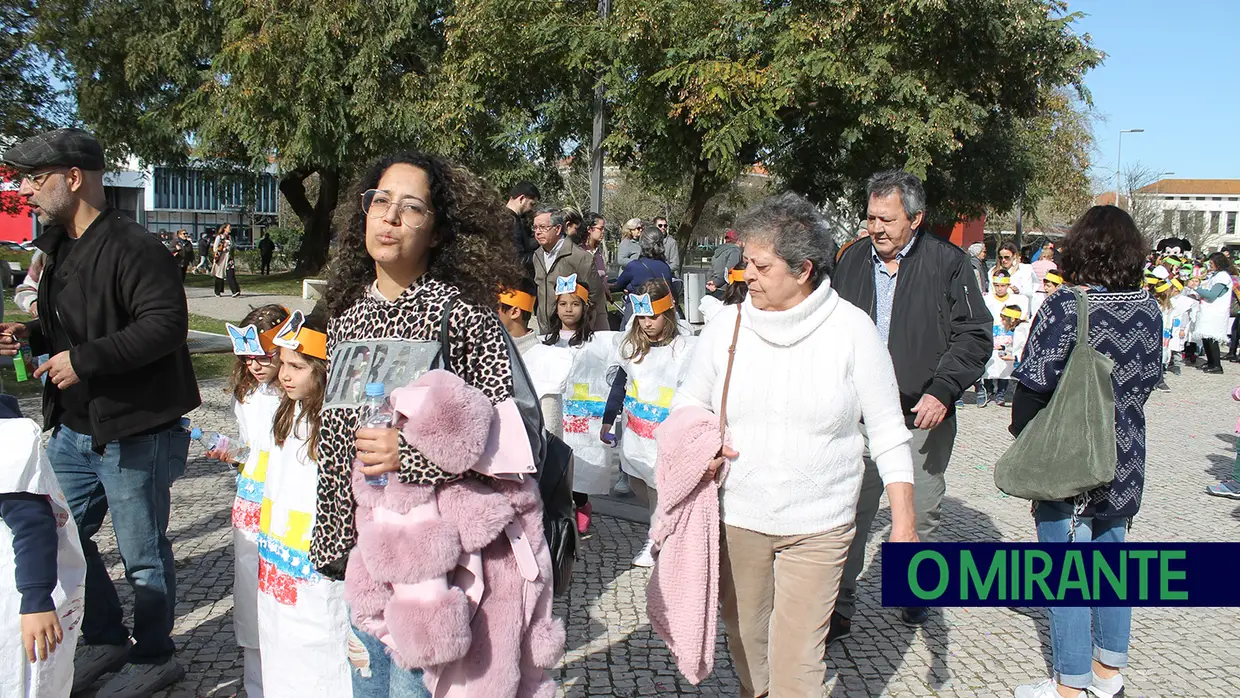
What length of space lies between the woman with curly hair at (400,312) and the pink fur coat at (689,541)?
2.59 ft

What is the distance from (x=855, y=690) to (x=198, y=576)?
326cm

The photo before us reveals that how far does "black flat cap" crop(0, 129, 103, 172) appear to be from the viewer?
11.0ft

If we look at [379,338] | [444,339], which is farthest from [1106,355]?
[379,338]

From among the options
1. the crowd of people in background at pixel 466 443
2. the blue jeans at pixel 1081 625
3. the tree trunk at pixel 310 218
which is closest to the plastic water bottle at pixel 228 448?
the crowd of people in background at pixel 466 443

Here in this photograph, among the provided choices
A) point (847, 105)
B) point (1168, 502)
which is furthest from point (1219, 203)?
point (1168, 502)

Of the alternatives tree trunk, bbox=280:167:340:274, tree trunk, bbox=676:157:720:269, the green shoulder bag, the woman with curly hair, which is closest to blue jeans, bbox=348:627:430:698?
the woman with curly hair

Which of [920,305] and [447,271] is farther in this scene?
A: [920,305]

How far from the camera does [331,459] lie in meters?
2.46

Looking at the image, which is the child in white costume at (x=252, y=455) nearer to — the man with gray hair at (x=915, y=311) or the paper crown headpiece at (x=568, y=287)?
the man with gray hair at (x=915, y=311)

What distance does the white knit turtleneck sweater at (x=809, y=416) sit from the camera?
2.95 meters

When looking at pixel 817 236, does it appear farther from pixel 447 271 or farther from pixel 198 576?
pixel 198 576

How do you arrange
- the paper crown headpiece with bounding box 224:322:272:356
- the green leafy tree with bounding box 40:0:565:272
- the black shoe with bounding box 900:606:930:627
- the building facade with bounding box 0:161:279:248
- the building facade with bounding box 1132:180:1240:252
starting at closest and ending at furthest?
1. the paper crown headpiece with bounding box 224:322:272:356
2. the black shoe with bounding box 900:606:930:627
3. the green leafy tree with bounding box 40:0:565:272
4. the building facade with bounding box 0:161:279:248
5. the building facade with bounding box 1132:180:1240:252

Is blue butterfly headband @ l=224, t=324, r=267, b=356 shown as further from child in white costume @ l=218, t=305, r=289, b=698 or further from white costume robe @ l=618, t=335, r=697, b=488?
white costume robe @ l=618, t=335, r=697, b=488

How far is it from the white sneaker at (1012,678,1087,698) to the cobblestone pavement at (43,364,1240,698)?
0.34 ft
